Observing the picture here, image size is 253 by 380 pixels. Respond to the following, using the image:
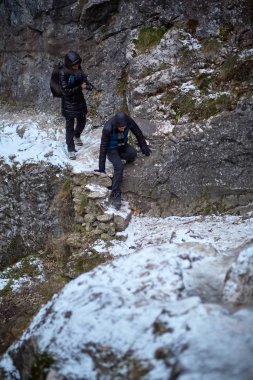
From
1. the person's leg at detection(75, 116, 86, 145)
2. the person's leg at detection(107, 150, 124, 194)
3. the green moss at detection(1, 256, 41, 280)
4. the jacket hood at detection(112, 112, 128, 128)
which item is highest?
the jacket hood at detection(112, 112, 128, 128)

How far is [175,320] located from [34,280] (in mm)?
4484

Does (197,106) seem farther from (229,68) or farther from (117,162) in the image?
(117,162)

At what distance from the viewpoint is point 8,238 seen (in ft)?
31.7

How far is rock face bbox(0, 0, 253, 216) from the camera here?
8602 mm

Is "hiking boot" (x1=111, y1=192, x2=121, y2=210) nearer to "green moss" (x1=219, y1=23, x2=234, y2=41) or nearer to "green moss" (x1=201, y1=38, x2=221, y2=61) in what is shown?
"green moss" (x1=201, y1=38, x2=221, y2=61)

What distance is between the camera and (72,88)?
29.4 ft

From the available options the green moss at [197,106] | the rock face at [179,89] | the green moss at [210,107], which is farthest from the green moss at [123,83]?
the green moss at [210,107]

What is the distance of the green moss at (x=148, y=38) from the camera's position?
9.72 metres

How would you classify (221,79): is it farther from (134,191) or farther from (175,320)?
(175,320)

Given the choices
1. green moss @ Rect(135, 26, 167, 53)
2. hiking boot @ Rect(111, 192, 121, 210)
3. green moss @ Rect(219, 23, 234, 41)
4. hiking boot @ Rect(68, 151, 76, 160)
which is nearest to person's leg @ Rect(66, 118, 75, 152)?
hiking boot @ Rect(68, 151, 76, 160)

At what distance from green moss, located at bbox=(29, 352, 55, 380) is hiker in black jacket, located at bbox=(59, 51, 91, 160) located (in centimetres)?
508

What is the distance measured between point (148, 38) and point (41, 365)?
7.61 m

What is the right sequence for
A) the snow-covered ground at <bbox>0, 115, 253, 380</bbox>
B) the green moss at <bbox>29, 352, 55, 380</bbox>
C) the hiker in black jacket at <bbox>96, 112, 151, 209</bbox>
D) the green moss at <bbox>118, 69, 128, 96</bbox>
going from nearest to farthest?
the snow-covered ground at <bbox>0, 115, 253, 380</bbox>, the green moss at <bbox>29, 352, 55, 380</bbox>, the hiker in black jacket at <bbox>96, 112, 151, 209</bbox>, the green moss at <bbox>118, 69, 128, 96</bbox>

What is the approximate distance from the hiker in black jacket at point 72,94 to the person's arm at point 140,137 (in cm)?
132
